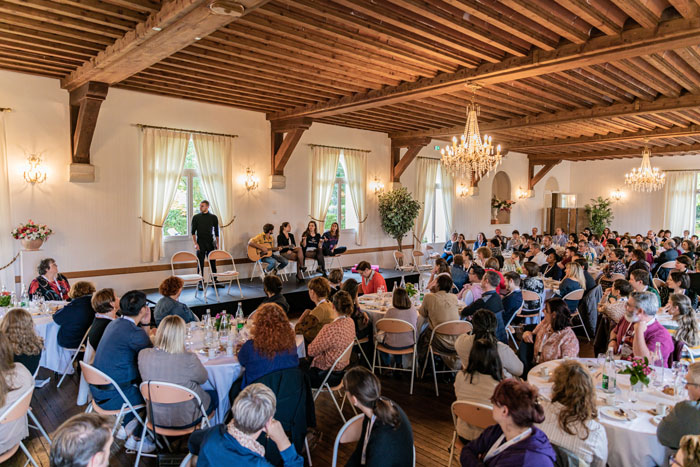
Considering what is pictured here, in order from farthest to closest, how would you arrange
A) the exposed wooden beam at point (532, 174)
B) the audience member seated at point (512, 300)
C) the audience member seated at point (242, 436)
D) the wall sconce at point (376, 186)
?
the exposed wooden beam at point (532, 174)
the wall sconce at point (376, 186)
the audience member seated at point (512, 300)
the audience member seated at point (242, 436)

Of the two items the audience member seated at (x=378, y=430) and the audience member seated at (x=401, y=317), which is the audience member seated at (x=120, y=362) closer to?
the audience member seated at (x=378, y=430)

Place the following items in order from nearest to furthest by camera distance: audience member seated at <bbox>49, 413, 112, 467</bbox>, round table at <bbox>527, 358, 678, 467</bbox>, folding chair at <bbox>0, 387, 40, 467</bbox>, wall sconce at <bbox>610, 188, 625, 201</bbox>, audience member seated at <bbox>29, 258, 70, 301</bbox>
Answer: audience member seated at <bbox>49, 413, 112, 467</bbox> → round table at <bbox>527, 358, 678, 467</bbox> → folding chair at <bbox>0, 387, 40, 467</bbox> → audience member seated at <bbox>29, 258, 70, 301</bbox> → wall sconce at <bbox>610, 188, 625, 201</bbox>

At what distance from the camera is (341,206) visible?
1198cm

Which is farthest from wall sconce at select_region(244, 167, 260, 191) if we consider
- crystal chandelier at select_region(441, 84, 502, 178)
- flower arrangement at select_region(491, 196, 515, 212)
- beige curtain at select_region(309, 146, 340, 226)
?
flower arrangement at select_region(491, 196, 515, 212)

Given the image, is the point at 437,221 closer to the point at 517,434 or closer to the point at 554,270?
the point at 554,270

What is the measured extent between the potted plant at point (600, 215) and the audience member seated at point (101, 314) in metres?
17.7

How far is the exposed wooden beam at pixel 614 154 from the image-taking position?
44.7 feet

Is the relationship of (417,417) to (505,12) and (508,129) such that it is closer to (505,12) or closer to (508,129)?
(505,12)

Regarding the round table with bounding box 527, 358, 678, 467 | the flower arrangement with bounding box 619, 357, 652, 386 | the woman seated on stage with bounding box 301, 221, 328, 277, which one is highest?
the woman seated on stage with bounding box 301, 221, 328, 277

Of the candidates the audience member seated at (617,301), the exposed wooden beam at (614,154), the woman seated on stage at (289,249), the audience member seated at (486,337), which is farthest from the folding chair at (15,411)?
the exposed wooden beam at (614,154)

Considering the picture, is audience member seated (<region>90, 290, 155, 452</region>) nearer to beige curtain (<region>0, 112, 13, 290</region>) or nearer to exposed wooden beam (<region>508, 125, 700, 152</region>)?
beige curtain (<region>0, 112, 13, 290</region>)

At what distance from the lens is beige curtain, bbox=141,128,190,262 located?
27.5ft

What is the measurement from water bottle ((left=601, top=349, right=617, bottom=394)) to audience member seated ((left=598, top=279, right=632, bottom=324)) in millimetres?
1259

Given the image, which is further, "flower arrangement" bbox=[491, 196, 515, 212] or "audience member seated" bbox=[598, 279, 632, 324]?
"flower arrangement" bbox=[491, 196, 515, 212]
